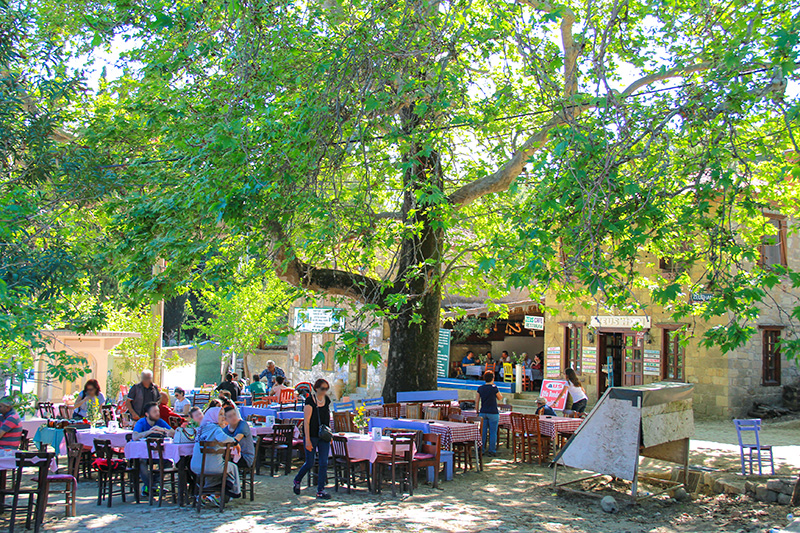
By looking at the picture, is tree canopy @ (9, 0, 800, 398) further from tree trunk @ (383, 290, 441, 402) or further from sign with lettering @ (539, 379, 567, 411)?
sign with lettering @ (539, 379, 567, 411)

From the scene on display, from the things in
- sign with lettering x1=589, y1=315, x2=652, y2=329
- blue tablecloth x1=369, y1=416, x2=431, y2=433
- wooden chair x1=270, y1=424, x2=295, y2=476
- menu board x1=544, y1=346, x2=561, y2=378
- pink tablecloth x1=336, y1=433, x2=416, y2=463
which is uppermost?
sign with lettering x1=589, y1=315, x2=652, y2=329

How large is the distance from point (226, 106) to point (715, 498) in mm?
8648

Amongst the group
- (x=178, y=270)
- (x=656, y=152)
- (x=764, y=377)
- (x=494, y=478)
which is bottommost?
(x=494, y=478)

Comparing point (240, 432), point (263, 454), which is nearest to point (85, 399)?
point (263, 454)

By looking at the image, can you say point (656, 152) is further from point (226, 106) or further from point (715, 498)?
point (226, 106)

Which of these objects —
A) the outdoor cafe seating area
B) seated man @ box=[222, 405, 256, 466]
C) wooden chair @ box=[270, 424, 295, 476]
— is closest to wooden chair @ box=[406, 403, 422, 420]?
the outdoor cafe seating area

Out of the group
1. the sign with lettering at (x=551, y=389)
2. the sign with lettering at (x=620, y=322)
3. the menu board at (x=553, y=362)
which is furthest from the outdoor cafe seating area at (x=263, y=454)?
the menu board at (x=553, y=362)

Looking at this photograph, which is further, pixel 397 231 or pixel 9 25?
pixel 397 231

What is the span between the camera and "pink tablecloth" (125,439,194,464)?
8109mm

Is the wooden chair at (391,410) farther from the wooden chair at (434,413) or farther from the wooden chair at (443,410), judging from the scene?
the wooden chair at (443,410)

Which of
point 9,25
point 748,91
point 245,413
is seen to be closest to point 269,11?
point 9,25

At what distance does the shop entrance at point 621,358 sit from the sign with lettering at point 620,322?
0.42 meters

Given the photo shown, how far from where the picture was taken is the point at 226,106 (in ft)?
30.8

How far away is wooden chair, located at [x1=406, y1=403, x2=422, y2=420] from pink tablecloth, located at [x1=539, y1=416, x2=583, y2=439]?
7.19 ft
